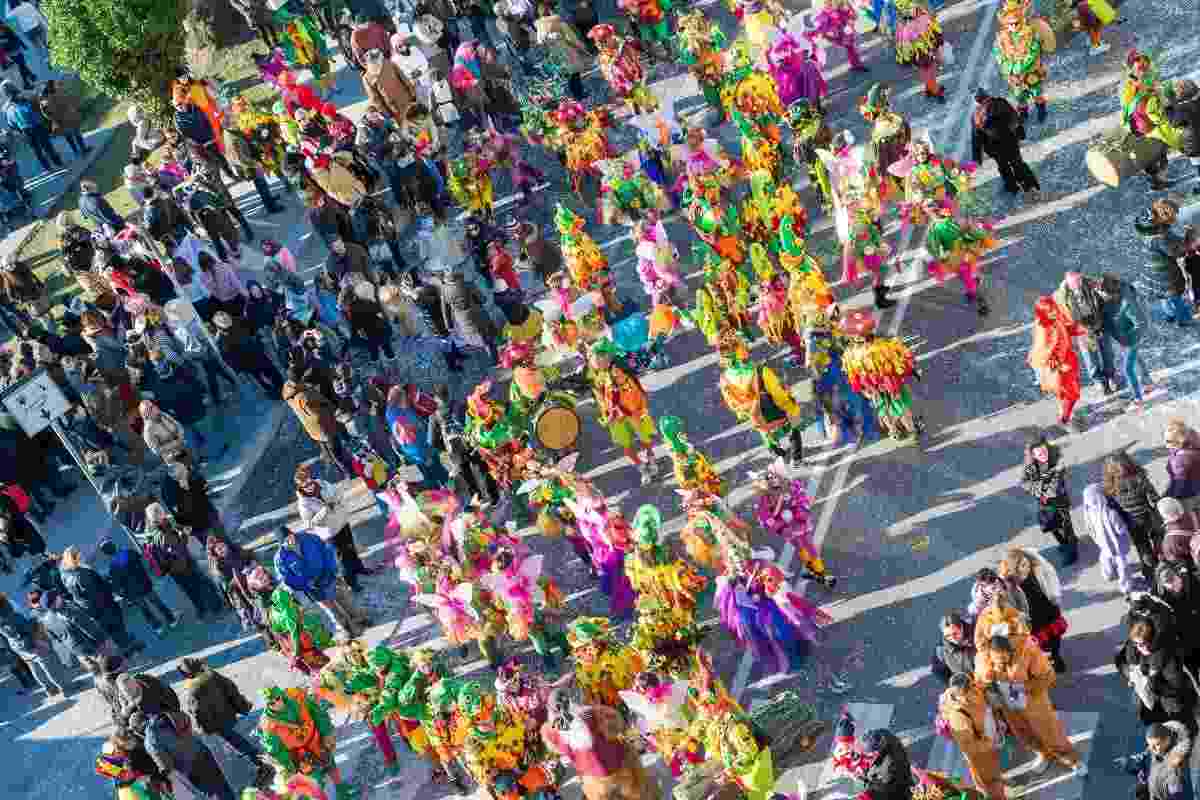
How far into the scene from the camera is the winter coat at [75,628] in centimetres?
1920

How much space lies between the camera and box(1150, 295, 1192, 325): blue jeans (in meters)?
18.7

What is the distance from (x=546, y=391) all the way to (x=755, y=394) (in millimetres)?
2761

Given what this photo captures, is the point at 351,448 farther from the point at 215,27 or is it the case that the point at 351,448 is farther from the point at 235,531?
the point at 215,27

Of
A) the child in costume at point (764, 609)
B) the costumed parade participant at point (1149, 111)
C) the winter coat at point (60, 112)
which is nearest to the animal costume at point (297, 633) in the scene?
the child in costume at point (764, 609)

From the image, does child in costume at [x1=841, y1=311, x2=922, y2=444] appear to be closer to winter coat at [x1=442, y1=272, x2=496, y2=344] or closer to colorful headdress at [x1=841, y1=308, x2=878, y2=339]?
colorful headdress at [x1=841, y1=308, x2=878, y2=339]

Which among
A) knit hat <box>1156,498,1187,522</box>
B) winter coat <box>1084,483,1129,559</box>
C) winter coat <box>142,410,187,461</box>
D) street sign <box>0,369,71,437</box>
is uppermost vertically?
street sign <box>0,369,71,437</box>

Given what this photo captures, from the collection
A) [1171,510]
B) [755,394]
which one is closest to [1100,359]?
[1171,510]

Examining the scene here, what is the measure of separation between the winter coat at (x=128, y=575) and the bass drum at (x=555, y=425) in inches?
188

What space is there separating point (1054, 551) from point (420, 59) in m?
13.9

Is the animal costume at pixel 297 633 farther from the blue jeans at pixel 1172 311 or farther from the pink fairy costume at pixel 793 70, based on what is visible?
the pink fairy costume at pixel 793 70

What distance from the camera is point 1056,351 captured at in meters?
17.6

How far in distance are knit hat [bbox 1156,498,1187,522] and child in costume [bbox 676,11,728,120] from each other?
11.7 metres

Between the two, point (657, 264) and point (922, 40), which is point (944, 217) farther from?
point (922, 40)

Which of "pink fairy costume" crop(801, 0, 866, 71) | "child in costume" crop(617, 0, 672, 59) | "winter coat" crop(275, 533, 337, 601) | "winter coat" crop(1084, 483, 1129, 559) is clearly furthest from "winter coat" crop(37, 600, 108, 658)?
"child in costume" crop(617, 0, 672, 59)
